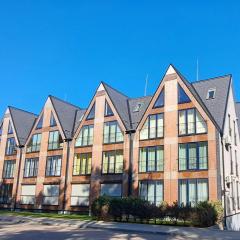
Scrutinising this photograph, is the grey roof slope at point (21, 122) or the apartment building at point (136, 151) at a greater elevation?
the grey roof slope at point (21, 122)

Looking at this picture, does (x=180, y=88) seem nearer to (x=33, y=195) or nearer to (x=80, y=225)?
(x=80, y=225)

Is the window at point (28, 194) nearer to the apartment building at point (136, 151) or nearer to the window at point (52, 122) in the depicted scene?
the apartment building at point (136, 151)

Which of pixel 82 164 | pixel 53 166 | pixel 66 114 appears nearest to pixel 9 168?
pixel 53 166

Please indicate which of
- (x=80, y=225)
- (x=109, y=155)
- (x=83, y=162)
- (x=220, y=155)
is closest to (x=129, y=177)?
(x=109, y=155)

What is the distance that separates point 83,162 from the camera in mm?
37156

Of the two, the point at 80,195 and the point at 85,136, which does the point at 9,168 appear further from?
the point at 80,195

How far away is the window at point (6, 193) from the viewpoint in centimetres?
4275

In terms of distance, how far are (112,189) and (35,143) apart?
1398 centimetres

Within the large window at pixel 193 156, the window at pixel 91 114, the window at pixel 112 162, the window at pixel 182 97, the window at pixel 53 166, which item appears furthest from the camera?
the window at pixel 53 166

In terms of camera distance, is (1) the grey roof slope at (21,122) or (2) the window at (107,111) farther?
(1) the grey roof slope at (21,122)

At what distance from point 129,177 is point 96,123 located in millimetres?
7901

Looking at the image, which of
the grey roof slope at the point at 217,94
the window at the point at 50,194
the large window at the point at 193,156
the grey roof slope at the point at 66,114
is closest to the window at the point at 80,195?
the window at the point at 50,194

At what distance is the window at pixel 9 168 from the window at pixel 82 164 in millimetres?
11316

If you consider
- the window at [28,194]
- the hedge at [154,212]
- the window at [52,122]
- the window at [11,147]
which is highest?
the window at [52,122]
